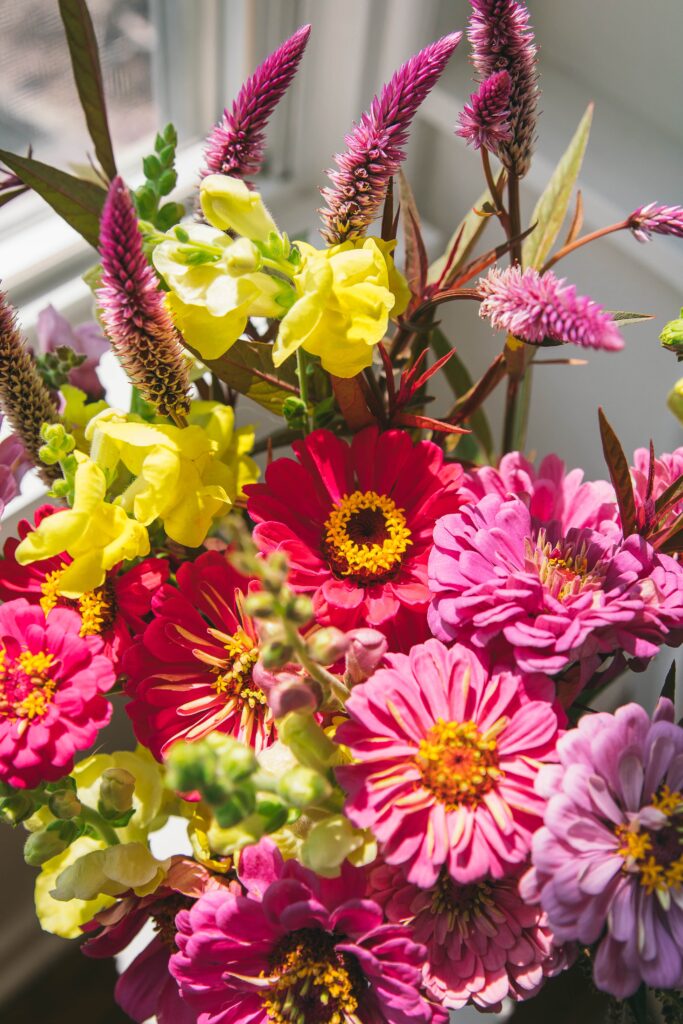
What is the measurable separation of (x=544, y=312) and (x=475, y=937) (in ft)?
0.97

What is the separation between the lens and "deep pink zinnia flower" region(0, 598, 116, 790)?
45cm

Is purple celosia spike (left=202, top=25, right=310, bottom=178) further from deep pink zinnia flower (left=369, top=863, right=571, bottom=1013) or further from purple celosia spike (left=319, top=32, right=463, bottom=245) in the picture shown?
deep pink zinnia flower (left=369, top=863, right=571, bottom=1013)

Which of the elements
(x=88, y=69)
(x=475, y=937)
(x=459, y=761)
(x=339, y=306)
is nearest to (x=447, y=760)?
(x=459, y=761)

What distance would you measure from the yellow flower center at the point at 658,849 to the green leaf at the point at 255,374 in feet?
0.96

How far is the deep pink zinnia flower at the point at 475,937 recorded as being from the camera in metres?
0.45

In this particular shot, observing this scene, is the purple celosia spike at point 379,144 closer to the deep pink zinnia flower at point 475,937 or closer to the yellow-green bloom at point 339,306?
the yellow-green bloom at point 339,306

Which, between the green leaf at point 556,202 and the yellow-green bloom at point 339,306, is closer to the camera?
the yellow-green bloom at point 339,306

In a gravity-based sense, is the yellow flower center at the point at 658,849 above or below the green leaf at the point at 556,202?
below

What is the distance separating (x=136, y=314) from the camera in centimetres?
43

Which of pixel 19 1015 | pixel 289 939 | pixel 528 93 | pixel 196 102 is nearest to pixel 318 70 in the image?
pixel 196 102

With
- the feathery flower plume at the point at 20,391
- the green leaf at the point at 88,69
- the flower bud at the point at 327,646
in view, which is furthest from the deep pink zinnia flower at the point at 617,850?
the green leaf at the point at 88,69

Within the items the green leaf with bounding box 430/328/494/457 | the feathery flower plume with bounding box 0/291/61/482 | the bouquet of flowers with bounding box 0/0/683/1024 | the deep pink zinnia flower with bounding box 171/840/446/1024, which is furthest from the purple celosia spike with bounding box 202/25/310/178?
A: the deep pink zinnia flower with bounding box 171/840/446/1024

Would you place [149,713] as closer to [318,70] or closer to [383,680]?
[383,680]

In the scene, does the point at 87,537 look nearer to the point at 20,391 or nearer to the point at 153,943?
the point at 20,391
